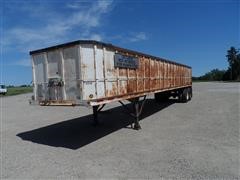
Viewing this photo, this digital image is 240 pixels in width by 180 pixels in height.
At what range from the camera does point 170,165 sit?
5.87 meters

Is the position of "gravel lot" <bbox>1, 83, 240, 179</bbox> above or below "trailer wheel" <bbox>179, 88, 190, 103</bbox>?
below

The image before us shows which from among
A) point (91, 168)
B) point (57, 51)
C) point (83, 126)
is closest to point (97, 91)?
point (57, 51)

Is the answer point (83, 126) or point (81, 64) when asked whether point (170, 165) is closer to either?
point (81, 64)

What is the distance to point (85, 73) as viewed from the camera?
7223 millimetres

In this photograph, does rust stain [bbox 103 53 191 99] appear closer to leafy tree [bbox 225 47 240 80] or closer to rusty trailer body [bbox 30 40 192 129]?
rusty trailer body [bbox 30 40 192 129]

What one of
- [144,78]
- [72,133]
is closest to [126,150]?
[72,133]

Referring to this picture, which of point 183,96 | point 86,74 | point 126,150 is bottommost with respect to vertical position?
point 126,150

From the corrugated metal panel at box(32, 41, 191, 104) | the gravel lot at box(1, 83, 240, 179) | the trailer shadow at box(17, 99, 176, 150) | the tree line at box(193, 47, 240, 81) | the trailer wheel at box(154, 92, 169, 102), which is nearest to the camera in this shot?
the gravel lot at box(1, 83, 240, 179)

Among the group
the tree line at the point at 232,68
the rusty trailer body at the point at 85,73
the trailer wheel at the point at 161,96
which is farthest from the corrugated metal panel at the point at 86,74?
the tree line at the point at 232,68

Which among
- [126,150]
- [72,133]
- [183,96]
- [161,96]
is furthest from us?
[161,96]

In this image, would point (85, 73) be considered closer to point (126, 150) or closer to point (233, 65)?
Answer: point (126, 150)

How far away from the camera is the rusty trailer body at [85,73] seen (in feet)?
23.8

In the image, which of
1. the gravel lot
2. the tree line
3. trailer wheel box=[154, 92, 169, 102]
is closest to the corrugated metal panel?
the gravel lot

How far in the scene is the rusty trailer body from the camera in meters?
7.27
